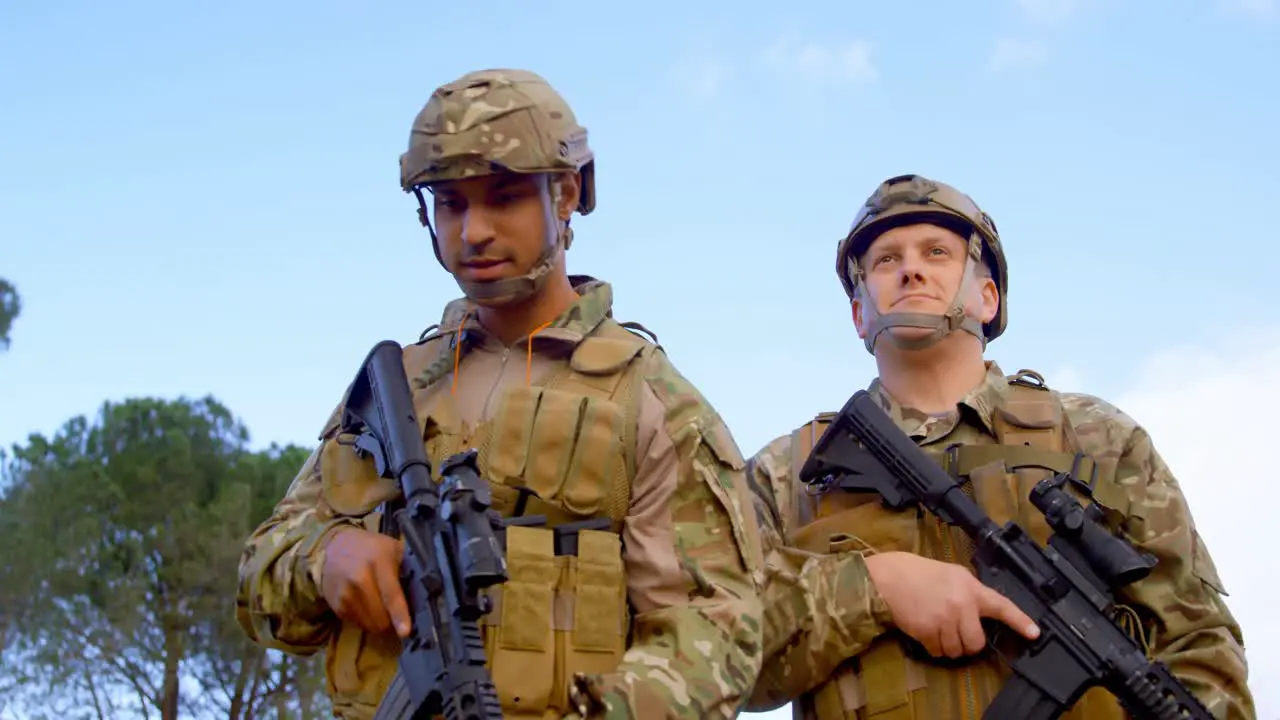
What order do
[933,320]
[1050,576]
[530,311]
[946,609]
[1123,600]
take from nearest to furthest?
1. [530,311]
2. [946,609]
3. [1050,576]
4. [1123,600]
5. [933,320]

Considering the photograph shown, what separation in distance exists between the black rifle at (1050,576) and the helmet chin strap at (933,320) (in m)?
0.35

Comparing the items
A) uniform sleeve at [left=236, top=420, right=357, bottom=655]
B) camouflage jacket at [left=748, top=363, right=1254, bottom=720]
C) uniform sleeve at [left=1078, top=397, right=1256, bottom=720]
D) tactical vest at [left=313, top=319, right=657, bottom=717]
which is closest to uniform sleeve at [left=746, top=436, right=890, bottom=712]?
camouflage jacket at [left=748, top=363, right=1254, bottom=720]

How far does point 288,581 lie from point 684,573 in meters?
1.07

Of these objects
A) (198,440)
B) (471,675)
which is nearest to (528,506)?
(471,675)

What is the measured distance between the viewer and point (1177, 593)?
4973 millimetres

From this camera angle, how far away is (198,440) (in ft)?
64.1

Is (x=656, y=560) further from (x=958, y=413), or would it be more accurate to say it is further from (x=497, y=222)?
(x=958, y=413)

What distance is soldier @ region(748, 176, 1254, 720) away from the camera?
4848 millimetres

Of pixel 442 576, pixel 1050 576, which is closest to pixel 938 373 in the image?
pixel 1050 576

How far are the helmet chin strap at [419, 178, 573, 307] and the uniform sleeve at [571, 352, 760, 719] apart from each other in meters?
0.42

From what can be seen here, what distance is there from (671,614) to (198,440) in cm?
1684

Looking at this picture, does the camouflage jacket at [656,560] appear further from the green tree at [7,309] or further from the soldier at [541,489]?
the green tree at [7,309]

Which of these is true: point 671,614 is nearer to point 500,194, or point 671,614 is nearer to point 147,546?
point 500,194

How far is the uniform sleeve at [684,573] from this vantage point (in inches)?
143
